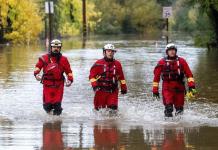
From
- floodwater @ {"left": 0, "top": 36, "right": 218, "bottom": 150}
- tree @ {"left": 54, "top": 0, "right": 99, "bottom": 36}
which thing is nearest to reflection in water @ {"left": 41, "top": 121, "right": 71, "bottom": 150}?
floodwater @ {"left": 0, "top": 36, "right": 218, "bottom": 150}

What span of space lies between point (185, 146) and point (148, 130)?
1600mm

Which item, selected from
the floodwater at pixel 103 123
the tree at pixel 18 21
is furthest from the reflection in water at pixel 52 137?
the tree at pixel 18 21

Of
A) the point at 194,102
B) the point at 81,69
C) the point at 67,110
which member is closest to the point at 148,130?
the point at 67,110

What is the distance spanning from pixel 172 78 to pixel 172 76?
40mm

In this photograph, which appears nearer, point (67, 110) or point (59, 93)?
point (59, 93)

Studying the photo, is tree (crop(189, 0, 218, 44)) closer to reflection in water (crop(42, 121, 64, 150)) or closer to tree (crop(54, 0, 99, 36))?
reflection in water (crop(42, 121, 64, 150))

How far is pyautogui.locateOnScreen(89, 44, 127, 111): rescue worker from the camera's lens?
12.7 meters

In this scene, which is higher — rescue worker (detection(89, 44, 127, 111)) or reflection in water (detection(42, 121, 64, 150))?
rescue worker (detection(89, 44, 127, 111))

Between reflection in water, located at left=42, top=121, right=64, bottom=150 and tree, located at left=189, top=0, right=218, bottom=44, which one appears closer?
reflection in water, located at left=42, top=121, right=64, bottom=150

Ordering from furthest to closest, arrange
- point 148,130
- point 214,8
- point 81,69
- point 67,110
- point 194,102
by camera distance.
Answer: point 214,8 → point 81,69 → point 194,102 → point 67,110 → point 148,130

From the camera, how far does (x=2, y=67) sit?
84.7ft

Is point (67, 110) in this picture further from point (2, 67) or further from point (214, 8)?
point (214, 8)

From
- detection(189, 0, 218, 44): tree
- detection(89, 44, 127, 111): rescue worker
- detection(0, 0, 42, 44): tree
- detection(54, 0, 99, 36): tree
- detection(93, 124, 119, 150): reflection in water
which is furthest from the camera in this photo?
detection(54, 0, 99, 36): tree

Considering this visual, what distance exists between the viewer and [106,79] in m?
12.8
